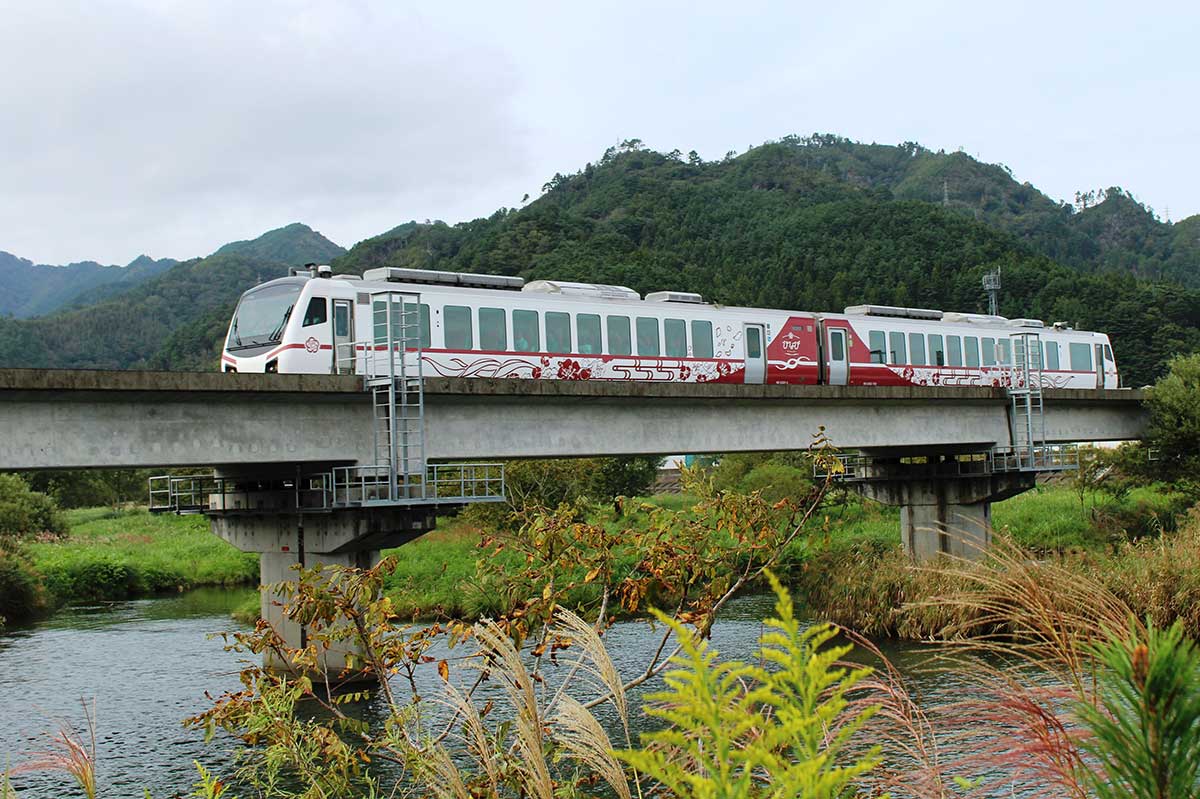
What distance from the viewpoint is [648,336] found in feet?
90.7

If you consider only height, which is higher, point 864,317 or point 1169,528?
point 864,317

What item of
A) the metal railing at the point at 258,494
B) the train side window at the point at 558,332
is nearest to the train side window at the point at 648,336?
the train side window at the point at 558,332

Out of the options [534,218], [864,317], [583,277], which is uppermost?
[534,218]

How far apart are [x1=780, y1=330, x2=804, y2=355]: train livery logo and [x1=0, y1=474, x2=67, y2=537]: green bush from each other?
108ft

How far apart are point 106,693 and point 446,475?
1849 centimetres

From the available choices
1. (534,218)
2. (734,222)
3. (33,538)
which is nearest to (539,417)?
(33,538)

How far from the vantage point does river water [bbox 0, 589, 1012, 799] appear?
57.8 feet

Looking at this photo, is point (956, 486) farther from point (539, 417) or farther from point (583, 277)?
point (583, 277)

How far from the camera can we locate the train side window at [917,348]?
110 feet

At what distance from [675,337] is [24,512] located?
3412 cm

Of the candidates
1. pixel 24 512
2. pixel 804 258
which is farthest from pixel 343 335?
pixel 804 258

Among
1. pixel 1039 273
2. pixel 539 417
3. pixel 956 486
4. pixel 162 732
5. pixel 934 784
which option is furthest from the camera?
pixel 1039 273

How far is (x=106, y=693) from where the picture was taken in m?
22.9

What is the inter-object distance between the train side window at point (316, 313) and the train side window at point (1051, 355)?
→ 24.2m
